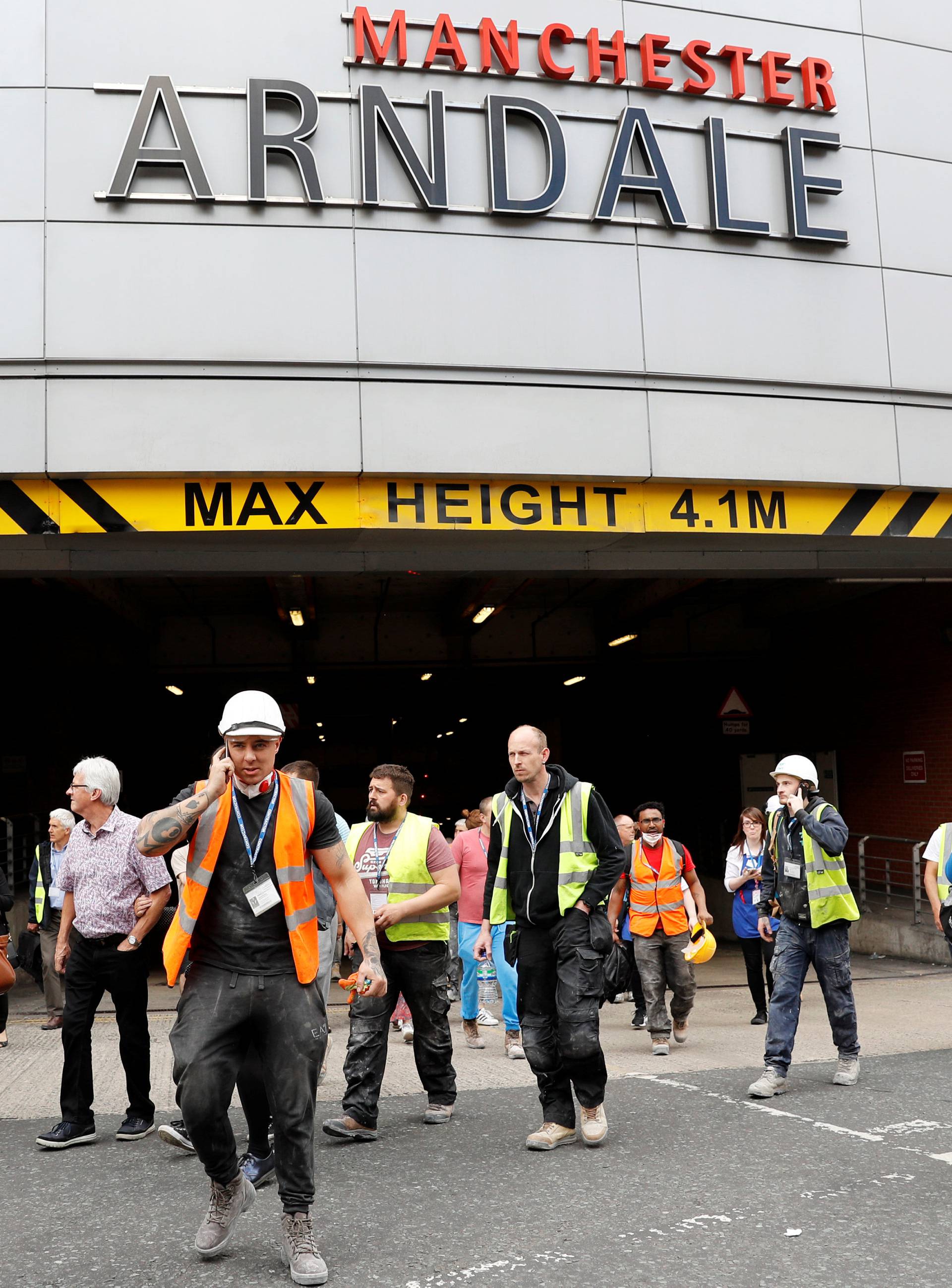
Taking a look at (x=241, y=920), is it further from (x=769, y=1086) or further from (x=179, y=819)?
(x=769, y=1086)

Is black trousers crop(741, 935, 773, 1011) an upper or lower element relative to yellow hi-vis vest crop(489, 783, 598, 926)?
lower

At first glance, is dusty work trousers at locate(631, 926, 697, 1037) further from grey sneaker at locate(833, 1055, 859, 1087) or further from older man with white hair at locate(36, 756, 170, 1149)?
older man with white hair at locate(36, 756, 170, 1149)

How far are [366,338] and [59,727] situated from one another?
12447 mm

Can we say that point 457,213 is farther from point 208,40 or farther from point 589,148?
point 208,40

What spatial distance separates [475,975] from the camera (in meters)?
10.3

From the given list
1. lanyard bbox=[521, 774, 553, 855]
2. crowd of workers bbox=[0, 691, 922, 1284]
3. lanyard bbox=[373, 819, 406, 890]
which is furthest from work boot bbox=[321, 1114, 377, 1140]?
lanyard bbox=[521, 774, 553, 855]

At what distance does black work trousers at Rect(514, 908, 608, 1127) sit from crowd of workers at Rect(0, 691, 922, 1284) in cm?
1

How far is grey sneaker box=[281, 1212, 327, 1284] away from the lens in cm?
443

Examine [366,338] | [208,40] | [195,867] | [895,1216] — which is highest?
[208,40]

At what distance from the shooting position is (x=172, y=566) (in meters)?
11.8

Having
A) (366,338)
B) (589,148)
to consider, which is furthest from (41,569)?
(589,148)

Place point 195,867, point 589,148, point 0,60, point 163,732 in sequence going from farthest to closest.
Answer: point 163,732 → point 589,148 → point 0,60 → point 195,867

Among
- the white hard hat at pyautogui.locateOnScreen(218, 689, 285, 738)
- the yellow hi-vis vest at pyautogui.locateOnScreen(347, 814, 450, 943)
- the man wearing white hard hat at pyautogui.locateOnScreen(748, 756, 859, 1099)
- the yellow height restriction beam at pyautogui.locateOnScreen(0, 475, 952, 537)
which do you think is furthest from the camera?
the yellow height restriction beam at pyautogui.locateOnScreen(0, 475, 952, 537)

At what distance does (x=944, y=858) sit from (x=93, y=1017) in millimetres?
5259
